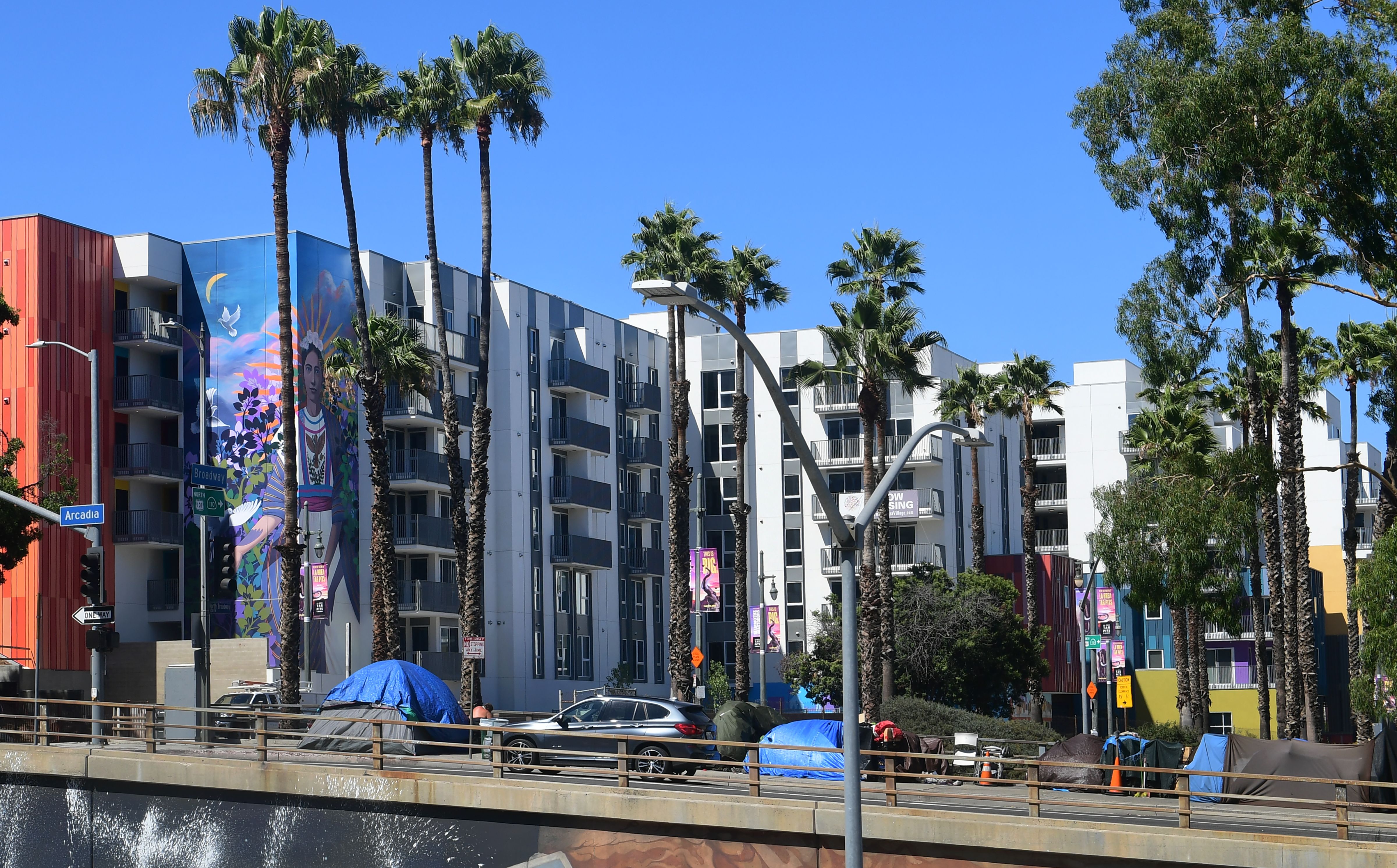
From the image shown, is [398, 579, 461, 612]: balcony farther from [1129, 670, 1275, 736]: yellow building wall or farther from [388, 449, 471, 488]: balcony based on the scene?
[1129, 670, 1275, 736]: yellow building wall

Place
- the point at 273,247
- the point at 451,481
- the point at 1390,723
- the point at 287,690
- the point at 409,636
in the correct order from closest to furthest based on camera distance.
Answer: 1. the point at 1390,723
2. the point at 287,690
3. the point at 451,481
4. the point at 273,247
5. the point at 409,636

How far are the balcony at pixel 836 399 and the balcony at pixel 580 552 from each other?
1563 cm

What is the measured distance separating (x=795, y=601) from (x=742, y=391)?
30682 millimetres

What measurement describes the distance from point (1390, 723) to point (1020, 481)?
7105 cm

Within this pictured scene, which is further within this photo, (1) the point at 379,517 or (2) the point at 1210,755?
(1) the point at 379,517

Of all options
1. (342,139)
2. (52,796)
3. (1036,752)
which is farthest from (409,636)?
(52,796)

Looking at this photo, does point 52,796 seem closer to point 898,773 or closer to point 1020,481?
point 898,773

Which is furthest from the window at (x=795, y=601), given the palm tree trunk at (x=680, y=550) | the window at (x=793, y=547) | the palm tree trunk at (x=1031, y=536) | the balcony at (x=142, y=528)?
the balcony at (x=142, y=528)

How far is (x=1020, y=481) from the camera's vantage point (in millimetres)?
96750

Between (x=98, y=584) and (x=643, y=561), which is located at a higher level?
(x=98, y=584)

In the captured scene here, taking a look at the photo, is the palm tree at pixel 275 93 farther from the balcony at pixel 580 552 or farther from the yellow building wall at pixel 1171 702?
the yellow building wall at pixel 1171 702

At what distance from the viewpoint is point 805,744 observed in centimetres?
3111

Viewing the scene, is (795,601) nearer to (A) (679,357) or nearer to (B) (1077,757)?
(A) (679,357)

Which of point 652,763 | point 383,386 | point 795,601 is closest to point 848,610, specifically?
point 652,763
